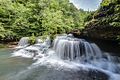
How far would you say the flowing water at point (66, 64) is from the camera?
5.92 meters

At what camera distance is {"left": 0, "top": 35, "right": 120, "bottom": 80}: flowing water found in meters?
5.92

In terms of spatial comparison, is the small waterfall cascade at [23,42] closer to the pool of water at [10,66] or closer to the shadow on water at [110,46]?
the pool of water at [10,66]


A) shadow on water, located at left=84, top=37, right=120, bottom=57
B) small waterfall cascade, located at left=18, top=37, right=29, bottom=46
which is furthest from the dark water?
small waterfall cascade, located at left=18, top=37, right=29, bottom=46

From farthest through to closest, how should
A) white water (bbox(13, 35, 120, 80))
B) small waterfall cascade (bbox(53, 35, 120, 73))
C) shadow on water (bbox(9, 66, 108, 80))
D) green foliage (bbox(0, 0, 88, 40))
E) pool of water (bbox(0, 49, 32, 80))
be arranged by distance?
green foliage (bbox(0, 0, 88, 40)) < small waterfall cascade (bbox(53, 35, 120, 73)) < white water (bbox(13, 35, 120, 80)) < pool of water (bbox(0, 49, 32, 80)) < shadow on water (bbox(9, 66, 108, 80))

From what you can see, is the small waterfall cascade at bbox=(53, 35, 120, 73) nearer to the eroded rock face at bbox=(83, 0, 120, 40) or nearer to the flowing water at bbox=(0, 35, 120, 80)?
the flowing water at bbox=(0, 35, 120, 80)

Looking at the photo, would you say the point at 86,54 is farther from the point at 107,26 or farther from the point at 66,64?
the point at 107,26

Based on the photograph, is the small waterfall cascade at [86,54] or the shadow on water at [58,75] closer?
the shadow on water at [58,75]

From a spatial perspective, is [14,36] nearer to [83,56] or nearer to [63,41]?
[63,41]

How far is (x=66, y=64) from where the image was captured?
764 centimetres

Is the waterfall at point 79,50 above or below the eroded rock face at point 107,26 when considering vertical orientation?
below

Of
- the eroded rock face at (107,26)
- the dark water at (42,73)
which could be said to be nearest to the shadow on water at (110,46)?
the eroded rock face at (107,26)

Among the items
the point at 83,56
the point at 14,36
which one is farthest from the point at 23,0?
the point at 83,56

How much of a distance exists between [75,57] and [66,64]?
3.71 feet

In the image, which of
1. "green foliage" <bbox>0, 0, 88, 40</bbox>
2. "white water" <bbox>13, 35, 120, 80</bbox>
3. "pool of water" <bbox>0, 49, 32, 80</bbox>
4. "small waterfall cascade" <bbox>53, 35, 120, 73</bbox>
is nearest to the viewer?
"pool of water" <bbox>0, 49, 32, 80</bbox>
